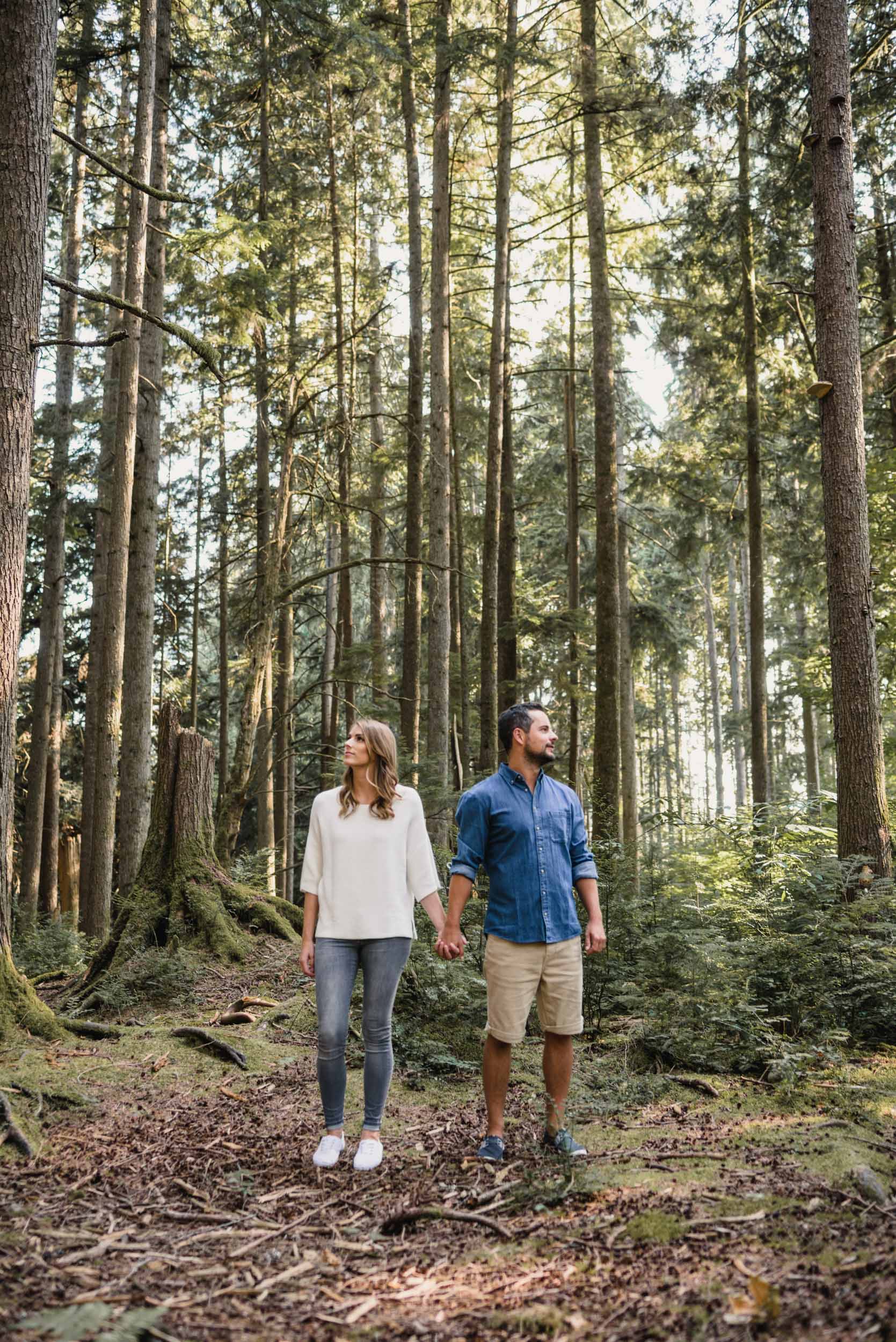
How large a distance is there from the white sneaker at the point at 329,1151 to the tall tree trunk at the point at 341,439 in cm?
999

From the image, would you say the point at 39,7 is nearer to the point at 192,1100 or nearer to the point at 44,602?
the point at 192,1100

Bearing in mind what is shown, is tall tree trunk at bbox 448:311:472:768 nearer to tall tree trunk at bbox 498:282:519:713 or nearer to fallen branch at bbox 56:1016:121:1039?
tall tree trunk at bbox 498:282:519:713

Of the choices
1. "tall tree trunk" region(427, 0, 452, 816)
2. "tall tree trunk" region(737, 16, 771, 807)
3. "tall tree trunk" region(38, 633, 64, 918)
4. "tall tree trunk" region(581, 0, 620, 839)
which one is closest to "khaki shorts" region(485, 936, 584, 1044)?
"tall tree trunk" region(581, 0, 620, 839)

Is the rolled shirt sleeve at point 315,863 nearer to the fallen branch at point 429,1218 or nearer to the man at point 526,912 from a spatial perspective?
the man at point 526,912

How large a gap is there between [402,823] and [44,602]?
14.8 metres

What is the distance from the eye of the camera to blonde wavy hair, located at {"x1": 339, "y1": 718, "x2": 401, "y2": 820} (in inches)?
197

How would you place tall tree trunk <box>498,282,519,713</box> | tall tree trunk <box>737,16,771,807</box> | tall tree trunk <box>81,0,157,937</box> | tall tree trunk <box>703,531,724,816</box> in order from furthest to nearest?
tall tree trunk <box>703,531,724,816</box>, tall tree trunk <box>498,282,519,713</box>, tall tree trunk <box>737,16,771,807</box>, tall tree trunk <box>81,0,157,937</box>

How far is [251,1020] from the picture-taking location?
727 centimetres

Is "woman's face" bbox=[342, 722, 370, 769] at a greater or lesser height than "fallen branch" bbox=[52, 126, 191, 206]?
lesser

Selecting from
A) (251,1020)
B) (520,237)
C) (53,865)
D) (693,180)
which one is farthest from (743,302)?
(53,865)

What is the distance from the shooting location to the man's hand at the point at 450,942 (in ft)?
15.6

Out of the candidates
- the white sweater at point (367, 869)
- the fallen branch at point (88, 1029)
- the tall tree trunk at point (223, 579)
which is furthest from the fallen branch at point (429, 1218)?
the tall tree trunk at point (223, 579)

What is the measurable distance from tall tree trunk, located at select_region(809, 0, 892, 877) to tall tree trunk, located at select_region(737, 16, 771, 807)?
7.47 meters

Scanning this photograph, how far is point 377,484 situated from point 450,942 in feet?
53.6
